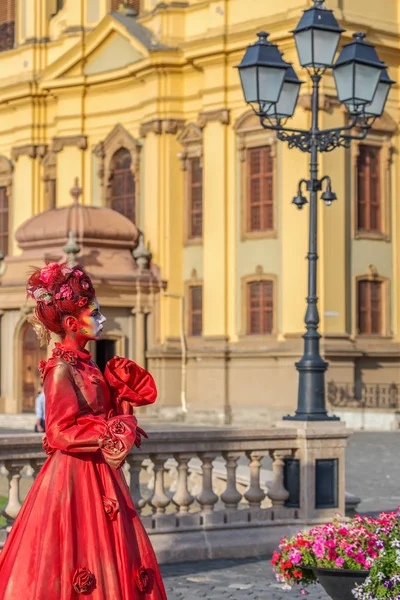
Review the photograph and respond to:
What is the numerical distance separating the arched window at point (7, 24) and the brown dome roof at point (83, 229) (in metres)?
8.53

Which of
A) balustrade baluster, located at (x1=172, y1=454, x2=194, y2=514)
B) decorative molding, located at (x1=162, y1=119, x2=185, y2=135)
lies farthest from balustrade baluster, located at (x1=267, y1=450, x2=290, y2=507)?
decorative molding, located at (x1=162, y1=119, x2=185, y2=135)

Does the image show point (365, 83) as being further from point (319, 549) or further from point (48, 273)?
point (48, 273)

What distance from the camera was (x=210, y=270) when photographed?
115 ft

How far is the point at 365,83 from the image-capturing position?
13.6 m

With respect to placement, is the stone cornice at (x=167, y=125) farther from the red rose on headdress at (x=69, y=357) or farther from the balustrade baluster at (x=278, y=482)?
the red rose on headdress at (x=69, y=357)

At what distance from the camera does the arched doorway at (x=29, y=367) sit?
117 ft

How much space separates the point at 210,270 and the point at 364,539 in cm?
2760

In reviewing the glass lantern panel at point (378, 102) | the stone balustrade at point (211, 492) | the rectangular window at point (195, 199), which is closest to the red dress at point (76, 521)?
the stone balustrade at point (211, 492)

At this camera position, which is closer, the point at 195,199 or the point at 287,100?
the point at 287,100

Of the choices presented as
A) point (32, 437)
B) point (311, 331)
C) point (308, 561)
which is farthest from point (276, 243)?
point (308, 561)

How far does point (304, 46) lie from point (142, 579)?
8.52 meters

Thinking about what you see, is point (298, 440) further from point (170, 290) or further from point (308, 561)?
point (170, 290)

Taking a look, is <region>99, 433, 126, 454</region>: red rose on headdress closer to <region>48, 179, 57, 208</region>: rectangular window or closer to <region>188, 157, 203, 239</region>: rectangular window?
<region>188, 157, 203, 239</region>: rectangular window

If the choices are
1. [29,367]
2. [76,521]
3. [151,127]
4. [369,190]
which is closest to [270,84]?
[76,521]
